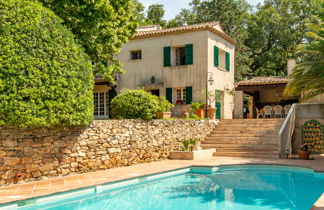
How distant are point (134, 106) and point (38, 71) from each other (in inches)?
201

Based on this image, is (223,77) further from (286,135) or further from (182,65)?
(286,135)

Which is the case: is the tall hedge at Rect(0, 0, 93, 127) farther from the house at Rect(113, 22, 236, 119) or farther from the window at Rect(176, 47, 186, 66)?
the window at Rect(176, 47, 186, 66)

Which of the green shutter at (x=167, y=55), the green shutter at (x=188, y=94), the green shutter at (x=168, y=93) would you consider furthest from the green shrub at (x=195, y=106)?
the green shutter at (x=167, y=55)

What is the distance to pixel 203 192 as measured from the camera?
935 cm

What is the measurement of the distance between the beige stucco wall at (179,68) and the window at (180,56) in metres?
0.84

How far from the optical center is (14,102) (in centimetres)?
866

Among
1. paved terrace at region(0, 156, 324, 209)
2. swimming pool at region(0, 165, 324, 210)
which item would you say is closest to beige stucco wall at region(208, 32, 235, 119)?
paved terrace at region(0, 156, 324, 209)

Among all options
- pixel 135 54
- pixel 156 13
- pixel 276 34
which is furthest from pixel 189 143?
pixel 156 13

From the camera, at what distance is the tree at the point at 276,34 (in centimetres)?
3120

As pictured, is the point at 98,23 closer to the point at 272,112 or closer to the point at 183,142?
the point at 183,142

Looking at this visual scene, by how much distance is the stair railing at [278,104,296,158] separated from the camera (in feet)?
49.9

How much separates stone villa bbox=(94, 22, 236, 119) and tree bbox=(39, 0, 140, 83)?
6.21 metres

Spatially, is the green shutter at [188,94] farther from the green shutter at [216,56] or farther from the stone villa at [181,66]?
the green shutter at [216,56]

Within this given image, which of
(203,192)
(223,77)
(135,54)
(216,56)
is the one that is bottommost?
(203,192)
